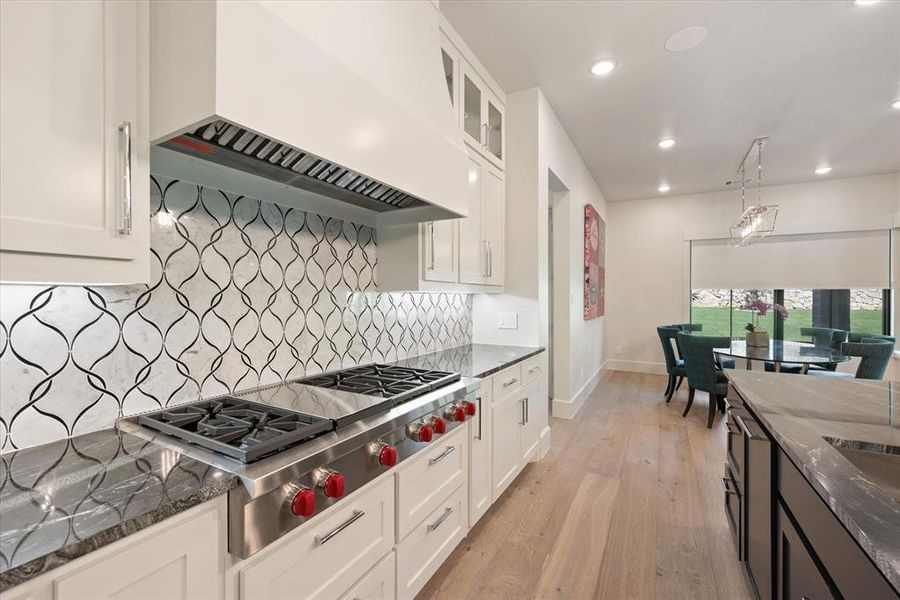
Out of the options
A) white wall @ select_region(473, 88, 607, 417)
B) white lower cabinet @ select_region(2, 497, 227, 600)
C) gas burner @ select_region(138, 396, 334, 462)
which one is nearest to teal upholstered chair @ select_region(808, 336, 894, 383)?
white wall @ select_region(473, 88, 607, 417)

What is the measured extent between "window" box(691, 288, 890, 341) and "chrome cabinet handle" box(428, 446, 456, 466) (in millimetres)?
5910

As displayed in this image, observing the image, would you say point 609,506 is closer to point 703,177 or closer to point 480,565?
point 480,565

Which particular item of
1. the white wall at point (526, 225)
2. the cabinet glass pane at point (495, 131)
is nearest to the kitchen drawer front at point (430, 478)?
the white wall at point (526, 225)

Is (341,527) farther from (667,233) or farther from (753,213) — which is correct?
(667,233)

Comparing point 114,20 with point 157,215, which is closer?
point 114,20

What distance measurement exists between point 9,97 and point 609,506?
9.82 feet

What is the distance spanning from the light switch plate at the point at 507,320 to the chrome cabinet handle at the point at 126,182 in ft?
8.22

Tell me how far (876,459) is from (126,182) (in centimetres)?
213

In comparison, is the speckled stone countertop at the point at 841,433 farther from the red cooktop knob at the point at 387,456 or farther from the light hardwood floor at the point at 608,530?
the red cooktop knob at the point at 387,456

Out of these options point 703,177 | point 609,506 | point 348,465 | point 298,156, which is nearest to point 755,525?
point 609,506

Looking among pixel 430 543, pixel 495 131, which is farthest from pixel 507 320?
pixel 430 543

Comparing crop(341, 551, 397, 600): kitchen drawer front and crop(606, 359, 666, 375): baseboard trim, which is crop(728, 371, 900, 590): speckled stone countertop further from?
crop(606, 359, 666, 375): baseboard trim

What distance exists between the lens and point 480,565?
191cm

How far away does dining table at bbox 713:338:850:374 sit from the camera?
338 cm
